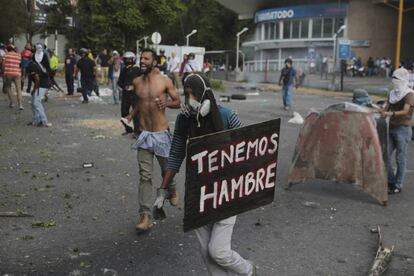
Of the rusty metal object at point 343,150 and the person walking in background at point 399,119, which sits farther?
the person walking in background at point 399,119

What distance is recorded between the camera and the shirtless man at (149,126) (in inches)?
228

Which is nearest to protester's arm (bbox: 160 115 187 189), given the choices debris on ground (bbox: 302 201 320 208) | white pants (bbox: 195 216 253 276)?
white pants (bbox: 195 216 253 276)

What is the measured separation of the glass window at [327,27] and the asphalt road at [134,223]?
147 ft

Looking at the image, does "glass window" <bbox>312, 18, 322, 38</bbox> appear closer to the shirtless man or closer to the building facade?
the building facade

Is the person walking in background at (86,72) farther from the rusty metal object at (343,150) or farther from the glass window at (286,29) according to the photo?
the glass window at (286,29)

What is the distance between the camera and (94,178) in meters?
8.32

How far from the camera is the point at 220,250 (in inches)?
159

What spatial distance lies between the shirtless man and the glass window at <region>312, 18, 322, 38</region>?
50.2 metres

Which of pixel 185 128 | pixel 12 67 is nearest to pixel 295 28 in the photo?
pixel 12 67

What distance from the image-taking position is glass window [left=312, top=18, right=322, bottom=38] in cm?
5422

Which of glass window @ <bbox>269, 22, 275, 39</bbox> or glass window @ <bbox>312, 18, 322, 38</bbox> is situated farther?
glass window @ <bbox>269, 22, 275, 39</bbox>

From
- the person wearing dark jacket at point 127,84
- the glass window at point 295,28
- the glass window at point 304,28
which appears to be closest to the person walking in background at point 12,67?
the person wearing dark jacket at point 127,84

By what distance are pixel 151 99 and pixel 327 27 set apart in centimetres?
5021

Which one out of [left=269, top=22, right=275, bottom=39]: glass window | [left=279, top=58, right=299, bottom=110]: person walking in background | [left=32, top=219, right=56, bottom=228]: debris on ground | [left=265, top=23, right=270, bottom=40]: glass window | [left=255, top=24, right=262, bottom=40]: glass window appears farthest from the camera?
[left=255, top=24, right=262, bottom=40]: glass window
